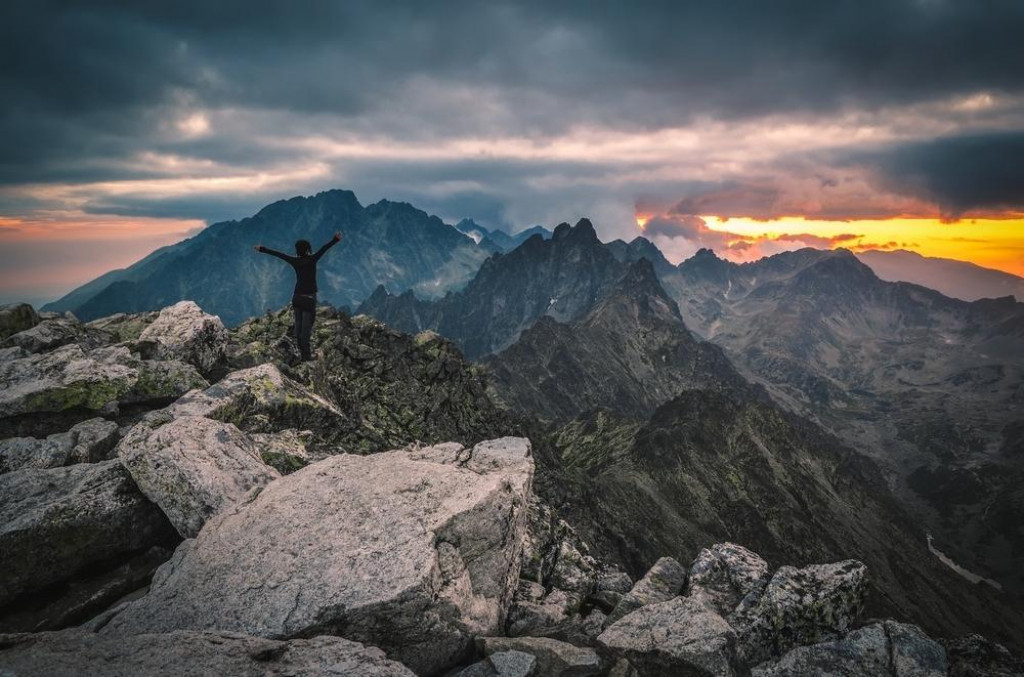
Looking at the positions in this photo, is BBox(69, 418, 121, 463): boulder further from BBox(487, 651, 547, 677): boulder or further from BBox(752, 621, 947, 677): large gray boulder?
BBox(752, 621, 947, 677): large gray boulder

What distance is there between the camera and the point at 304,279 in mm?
28609

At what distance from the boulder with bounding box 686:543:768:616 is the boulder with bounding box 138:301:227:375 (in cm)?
2873

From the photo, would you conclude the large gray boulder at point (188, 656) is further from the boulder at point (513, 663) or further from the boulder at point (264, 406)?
the boulder at point (264, 406)

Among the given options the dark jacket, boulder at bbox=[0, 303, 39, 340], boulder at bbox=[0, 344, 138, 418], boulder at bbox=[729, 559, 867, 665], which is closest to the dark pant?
the dark jacket

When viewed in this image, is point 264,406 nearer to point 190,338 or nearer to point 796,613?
point 190,338

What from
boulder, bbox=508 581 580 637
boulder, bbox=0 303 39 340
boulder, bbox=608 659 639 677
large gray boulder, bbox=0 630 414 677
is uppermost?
boulder, bbox=0 303 39 340

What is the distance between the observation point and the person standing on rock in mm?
27922

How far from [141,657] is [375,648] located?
4.74 metres

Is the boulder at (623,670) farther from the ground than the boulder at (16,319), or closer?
closer

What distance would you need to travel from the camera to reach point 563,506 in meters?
111

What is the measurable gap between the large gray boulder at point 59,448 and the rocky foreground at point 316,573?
0.09 metres

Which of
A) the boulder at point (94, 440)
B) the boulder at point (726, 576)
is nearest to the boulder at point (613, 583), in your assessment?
the boulder at point (726, 576)

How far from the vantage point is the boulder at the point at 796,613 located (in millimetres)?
18359

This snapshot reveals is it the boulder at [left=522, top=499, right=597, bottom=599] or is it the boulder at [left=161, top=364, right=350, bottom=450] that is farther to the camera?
the boulder at [left=161, top=364, right=350, bottom=450]
